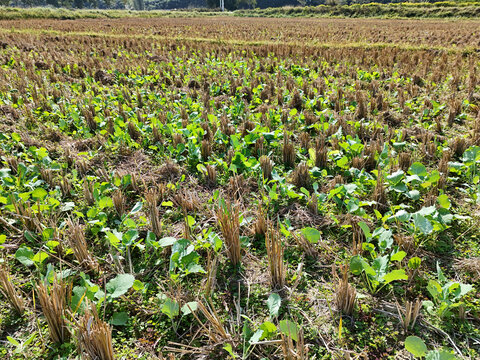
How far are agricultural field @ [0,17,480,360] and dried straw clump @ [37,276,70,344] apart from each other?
1 cm

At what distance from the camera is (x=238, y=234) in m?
1.78

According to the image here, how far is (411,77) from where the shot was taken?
571 cm

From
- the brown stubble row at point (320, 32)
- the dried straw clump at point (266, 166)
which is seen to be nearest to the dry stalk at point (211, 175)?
the dried straw clump at point (266, 166)

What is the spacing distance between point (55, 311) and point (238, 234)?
1010mm

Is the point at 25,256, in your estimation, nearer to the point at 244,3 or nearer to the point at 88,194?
the point at 88,194

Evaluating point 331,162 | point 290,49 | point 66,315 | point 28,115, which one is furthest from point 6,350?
point 290,49

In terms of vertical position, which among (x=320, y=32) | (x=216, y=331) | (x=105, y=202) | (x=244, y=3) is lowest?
(x=216, y=331)

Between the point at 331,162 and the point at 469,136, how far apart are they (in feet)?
6.13

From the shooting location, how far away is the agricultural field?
53.7 inches

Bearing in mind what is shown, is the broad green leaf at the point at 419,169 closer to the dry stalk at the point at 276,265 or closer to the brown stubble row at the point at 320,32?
the dry stalk at the point at 276,265

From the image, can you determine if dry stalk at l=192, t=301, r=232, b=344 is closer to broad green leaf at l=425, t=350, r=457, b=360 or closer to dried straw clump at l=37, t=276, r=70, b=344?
dried straw clump at l=37, t=276, r=70, b=344

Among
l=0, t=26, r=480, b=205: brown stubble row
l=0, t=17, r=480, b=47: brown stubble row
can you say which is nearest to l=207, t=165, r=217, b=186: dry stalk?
l=0, t=26, r=480, b=205: brown stubble row

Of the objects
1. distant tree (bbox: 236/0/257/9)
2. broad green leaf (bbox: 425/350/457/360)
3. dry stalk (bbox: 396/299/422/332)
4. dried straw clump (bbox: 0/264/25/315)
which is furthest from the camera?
distant tree (bbox: 236/0/257/9)

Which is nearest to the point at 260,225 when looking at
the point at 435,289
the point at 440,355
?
the point at 435,289
